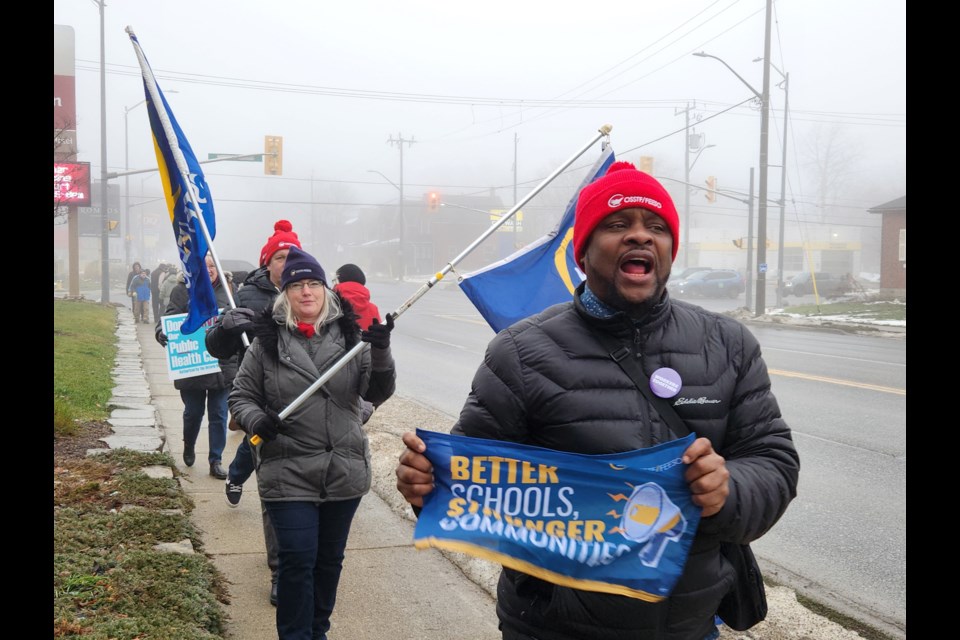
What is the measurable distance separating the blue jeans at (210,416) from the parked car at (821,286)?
38.1 m

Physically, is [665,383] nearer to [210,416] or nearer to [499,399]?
[499,399]

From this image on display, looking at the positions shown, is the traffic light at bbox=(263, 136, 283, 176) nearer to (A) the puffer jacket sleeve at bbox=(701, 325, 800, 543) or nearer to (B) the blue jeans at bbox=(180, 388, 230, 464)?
(B) the blue jeans at bbox=(180, 388, 230, 464)

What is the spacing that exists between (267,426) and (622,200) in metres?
2.31

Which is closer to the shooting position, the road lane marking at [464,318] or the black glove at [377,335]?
the black glove at [377,335]

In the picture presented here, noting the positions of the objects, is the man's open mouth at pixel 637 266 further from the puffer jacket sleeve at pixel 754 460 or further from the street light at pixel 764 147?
the street light at pixel 764 147

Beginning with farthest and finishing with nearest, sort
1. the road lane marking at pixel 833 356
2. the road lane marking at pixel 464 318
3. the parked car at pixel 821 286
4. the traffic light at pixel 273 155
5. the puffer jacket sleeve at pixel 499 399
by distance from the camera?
the parked car at pixel 821 286, the traffic light at pixel 273 155, the road lane marking at pixel 464 318, the road lane marking at pixel 833 356, the puffer jacket sleeve at pixel 499 399

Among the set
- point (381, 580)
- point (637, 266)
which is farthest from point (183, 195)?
point (637, 266)

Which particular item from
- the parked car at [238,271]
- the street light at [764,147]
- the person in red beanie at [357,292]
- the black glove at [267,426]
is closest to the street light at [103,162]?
the parked car at [238,271]

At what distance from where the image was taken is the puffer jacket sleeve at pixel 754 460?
7.20 ft

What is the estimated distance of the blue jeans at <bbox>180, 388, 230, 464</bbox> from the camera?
7562 millimetres
